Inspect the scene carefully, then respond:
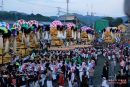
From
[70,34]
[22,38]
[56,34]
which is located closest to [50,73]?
[22,38]

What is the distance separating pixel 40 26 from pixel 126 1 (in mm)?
30372

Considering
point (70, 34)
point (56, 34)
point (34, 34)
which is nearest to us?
point (34, 34)

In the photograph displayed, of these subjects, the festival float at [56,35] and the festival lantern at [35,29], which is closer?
the festival lantern at [35,29]

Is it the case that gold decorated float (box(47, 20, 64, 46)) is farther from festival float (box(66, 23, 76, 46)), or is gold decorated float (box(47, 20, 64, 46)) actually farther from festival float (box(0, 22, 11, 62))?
festival float (box(0, 22, 11, 62))

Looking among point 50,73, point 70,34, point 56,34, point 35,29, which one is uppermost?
point 35,29

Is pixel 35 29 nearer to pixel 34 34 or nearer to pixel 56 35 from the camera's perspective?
pixel 34 34

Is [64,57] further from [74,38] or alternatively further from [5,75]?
[74,38]

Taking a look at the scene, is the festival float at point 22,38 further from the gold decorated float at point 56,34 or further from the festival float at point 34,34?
the gold decorated float at point 56,34

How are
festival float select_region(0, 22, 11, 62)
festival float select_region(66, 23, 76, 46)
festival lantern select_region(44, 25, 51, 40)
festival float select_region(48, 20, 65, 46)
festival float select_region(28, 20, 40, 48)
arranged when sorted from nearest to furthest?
festival float select_region(0, 22, 11, 62) → festival float select_region(28, 20, 40, 48) → festival float select_region(48, 20, 65, 46) → festival lantern select_region(44, 25, 51, 40) → festival float select_region(66, 23, 76, 46)

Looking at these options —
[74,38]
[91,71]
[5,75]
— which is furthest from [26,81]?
[74,38]

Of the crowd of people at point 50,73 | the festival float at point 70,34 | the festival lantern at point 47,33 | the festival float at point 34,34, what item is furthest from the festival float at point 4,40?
the festival float at point 70,34

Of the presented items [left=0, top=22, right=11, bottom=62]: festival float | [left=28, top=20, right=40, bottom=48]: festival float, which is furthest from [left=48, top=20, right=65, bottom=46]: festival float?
[left=0, top=22, right=11, bottom=62]: festival float

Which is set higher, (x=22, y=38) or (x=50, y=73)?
(x=22, y=38)

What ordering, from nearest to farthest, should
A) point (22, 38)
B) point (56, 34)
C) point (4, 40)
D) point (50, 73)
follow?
point (4, 40) → point (50, 73) → point (22, 38) → point (56, 34)
